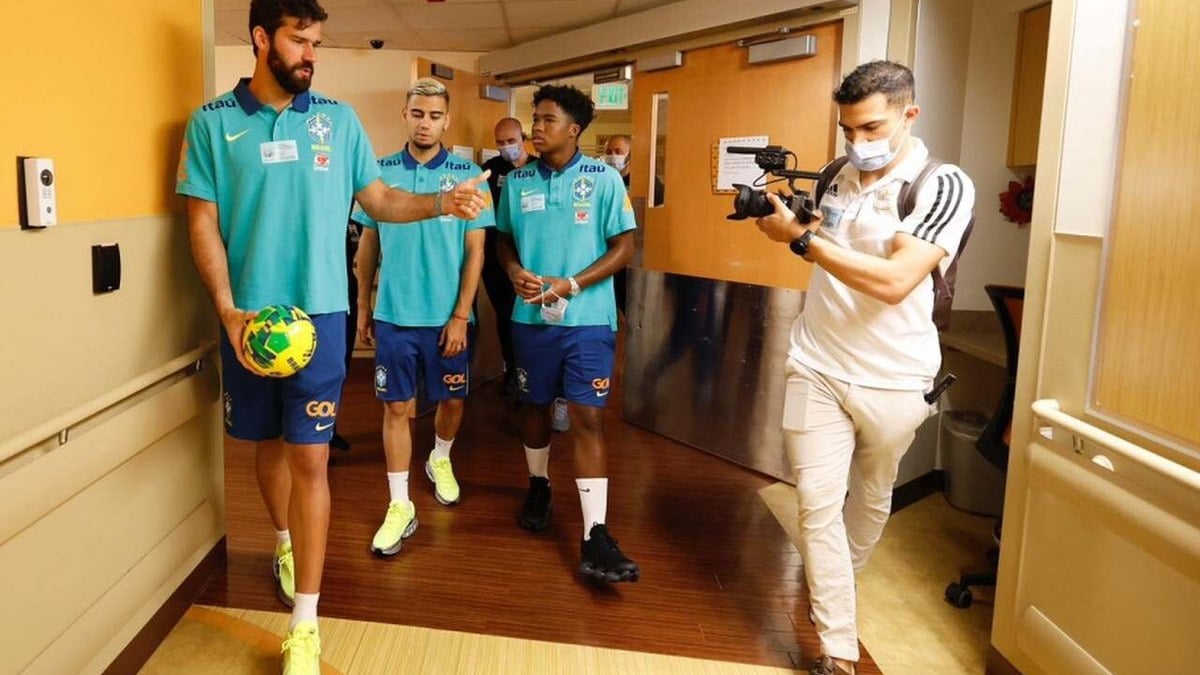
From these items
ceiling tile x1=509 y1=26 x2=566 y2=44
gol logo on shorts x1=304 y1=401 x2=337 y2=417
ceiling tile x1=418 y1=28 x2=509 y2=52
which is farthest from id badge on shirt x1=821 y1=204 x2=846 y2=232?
A: ceiling tile x1=418 y1=28 x2=509 y2=52

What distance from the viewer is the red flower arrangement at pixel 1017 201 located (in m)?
3.48

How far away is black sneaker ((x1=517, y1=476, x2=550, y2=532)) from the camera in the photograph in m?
3.05

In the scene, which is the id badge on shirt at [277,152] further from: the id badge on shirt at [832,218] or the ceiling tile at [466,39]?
the ceiling tile at [466,39]

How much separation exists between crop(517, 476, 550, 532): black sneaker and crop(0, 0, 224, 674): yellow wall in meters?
1.16

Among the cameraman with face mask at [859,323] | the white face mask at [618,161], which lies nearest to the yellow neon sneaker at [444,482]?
the cameraman with face mask at [859,323]

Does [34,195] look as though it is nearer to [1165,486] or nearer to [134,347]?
[134,347]

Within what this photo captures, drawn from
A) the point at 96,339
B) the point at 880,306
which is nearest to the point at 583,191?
the point at 880,306

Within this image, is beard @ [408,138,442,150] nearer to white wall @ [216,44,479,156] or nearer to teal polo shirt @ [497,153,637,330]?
teal polo shirt @ [497,153,637,330]

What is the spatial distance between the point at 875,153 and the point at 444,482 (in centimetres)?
216

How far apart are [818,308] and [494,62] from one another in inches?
164

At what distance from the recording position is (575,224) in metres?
2.77

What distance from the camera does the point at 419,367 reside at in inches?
120

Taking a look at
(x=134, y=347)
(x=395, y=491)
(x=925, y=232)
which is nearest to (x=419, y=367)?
(x=395, y=491)

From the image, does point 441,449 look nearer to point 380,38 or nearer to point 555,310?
point 555,310
